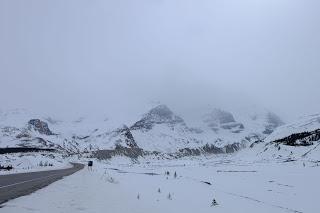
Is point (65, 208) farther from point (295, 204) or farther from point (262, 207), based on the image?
point (295, 204)

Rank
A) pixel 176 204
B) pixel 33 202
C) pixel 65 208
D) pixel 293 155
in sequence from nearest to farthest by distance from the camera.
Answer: pixel 65 208 → pixel 33 202 → pixel 176 204 → pixel 293 155

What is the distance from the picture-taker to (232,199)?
22.9 meters

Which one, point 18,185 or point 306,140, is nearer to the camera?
point 18,185

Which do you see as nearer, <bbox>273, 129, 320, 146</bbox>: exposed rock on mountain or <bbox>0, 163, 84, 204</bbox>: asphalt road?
<bbox>0, 163, 84, 204</bbox>: asphalt road

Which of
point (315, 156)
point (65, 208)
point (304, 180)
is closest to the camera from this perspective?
point (65, 208)

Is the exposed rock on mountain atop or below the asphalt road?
atop

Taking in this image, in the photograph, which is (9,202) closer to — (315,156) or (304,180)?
(304,180)

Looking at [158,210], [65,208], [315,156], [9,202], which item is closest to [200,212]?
[158,210]

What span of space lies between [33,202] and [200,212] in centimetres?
608

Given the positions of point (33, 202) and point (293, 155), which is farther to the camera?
point (293, 155)

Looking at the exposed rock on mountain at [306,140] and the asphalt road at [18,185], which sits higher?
the exposed rock on mountain at [306,140]

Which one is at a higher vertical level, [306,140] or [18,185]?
[306,140]

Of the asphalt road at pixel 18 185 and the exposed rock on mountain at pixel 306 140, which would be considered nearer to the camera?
the asphalt road at pixel 18 185

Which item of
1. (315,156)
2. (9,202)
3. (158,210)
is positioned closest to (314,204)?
(158,210)
